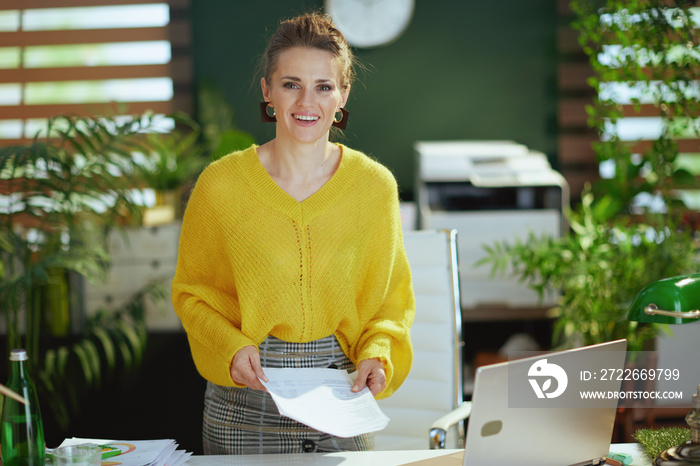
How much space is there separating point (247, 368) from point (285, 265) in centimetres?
22

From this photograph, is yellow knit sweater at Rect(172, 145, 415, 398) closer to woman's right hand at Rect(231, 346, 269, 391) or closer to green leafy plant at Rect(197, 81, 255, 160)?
woman's right hand at Rect(231, 346, 269, 391)

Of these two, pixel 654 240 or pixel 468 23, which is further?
pixel 468 23

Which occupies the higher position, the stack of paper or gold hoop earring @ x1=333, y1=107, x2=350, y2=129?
gold hoop earring @ x1=333, y1=107, x2=350, y2=129

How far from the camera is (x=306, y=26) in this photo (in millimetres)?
1320

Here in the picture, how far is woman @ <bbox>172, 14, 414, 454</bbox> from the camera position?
1.32 m

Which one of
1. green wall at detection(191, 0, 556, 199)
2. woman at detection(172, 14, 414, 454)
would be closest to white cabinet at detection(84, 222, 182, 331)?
green wall at detection(191, 0, 556, 199)

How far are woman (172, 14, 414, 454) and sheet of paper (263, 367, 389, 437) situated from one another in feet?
0.19

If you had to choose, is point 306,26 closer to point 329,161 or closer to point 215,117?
point 329,161

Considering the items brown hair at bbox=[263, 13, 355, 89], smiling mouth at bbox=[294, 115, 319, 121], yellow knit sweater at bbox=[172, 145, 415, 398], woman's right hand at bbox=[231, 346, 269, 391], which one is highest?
brown hair at bbox=[263, 13, 355, 89]

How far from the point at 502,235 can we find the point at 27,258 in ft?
6.40

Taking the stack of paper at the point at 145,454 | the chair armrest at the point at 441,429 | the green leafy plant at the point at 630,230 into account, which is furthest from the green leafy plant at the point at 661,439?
the green leafy plant at the point at 630,230

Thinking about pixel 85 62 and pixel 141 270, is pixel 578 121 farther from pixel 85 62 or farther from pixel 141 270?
pixel 85 62

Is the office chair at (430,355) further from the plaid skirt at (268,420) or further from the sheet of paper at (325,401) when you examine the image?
the sheet of paper at (325,401)

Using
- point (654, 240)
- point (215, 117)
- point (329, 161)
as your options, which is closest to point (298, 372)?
point (329, 161)
